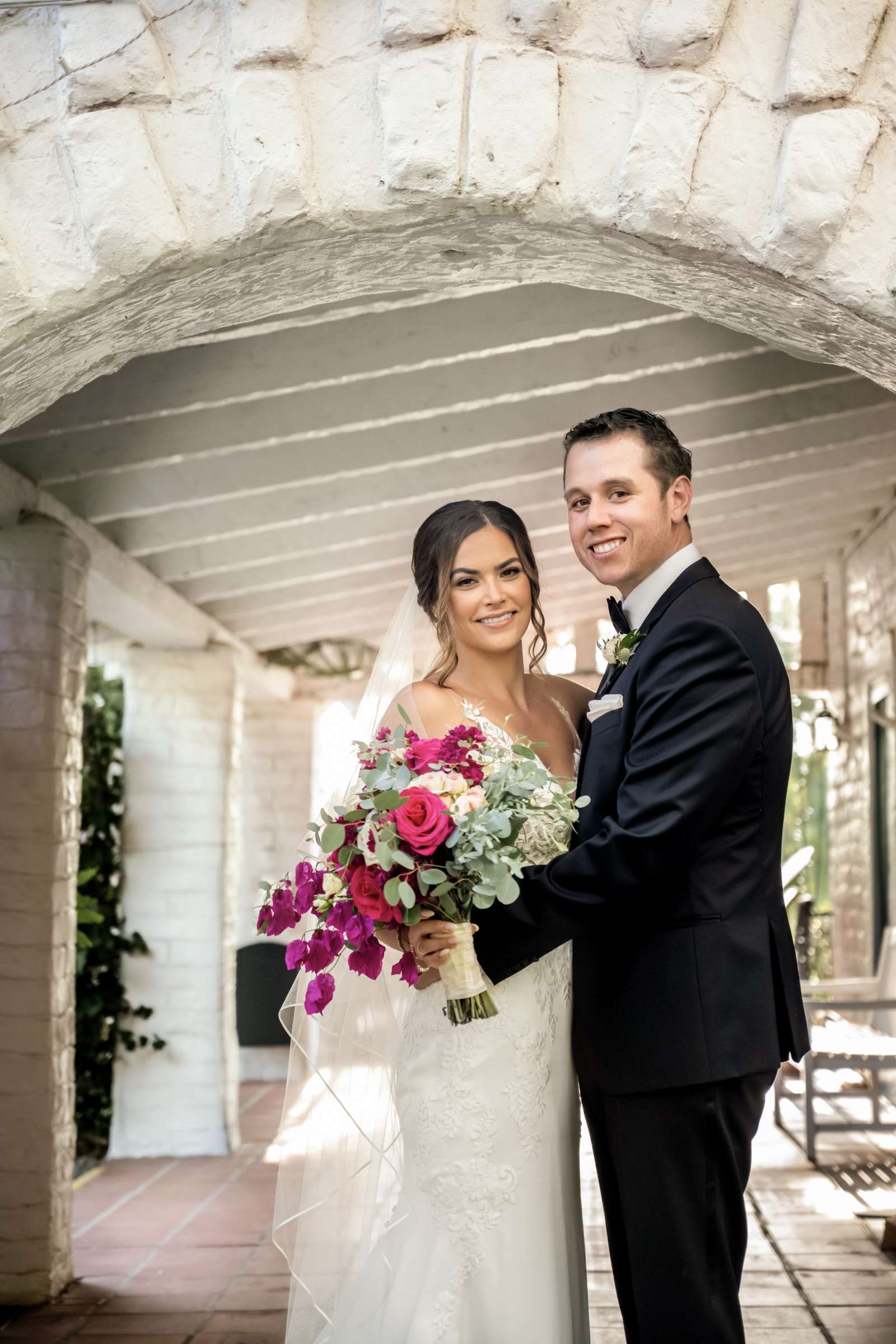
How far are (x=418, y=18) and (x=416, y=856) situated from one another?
135cm

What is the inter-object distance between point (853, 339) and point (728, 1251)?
1556 mm

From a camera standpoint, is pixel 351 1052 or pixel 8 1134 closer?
pixel 351 1052

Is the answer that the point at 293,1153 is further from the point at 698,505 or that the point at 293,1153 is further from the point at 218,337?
the point at 698,505

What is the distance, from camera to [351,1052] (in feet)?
9.25

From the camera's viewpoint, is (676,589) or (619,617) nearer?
(676,589)

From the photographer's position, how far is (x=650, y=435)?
7.88ft

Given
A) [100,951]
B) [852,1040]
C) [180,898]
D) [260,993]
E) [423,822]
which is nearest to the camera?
[423,822]

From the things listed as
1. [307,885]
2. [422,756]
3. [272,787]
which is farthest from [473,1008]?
[272,787]

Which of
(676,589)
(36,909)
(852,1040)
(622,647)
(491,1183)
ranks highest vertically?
(676,589)

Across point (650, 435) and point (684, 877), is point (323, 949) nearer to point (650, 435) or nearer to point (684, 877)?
point (684, 877)

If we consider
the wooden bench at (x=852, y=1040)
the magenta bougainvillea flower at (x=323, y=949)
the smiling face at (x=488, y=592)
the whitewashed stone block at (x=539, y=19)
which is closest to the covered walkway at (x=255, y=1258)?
the wooden bench at (x=852, y=1040)

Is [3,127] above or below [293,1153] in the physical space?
above

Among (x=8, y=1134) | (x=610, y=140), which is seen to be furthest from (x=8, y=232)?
(x=8, y=1134)

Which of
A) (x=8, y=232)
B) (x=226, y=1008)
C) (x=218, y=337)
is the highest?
(x=218, y=337)
